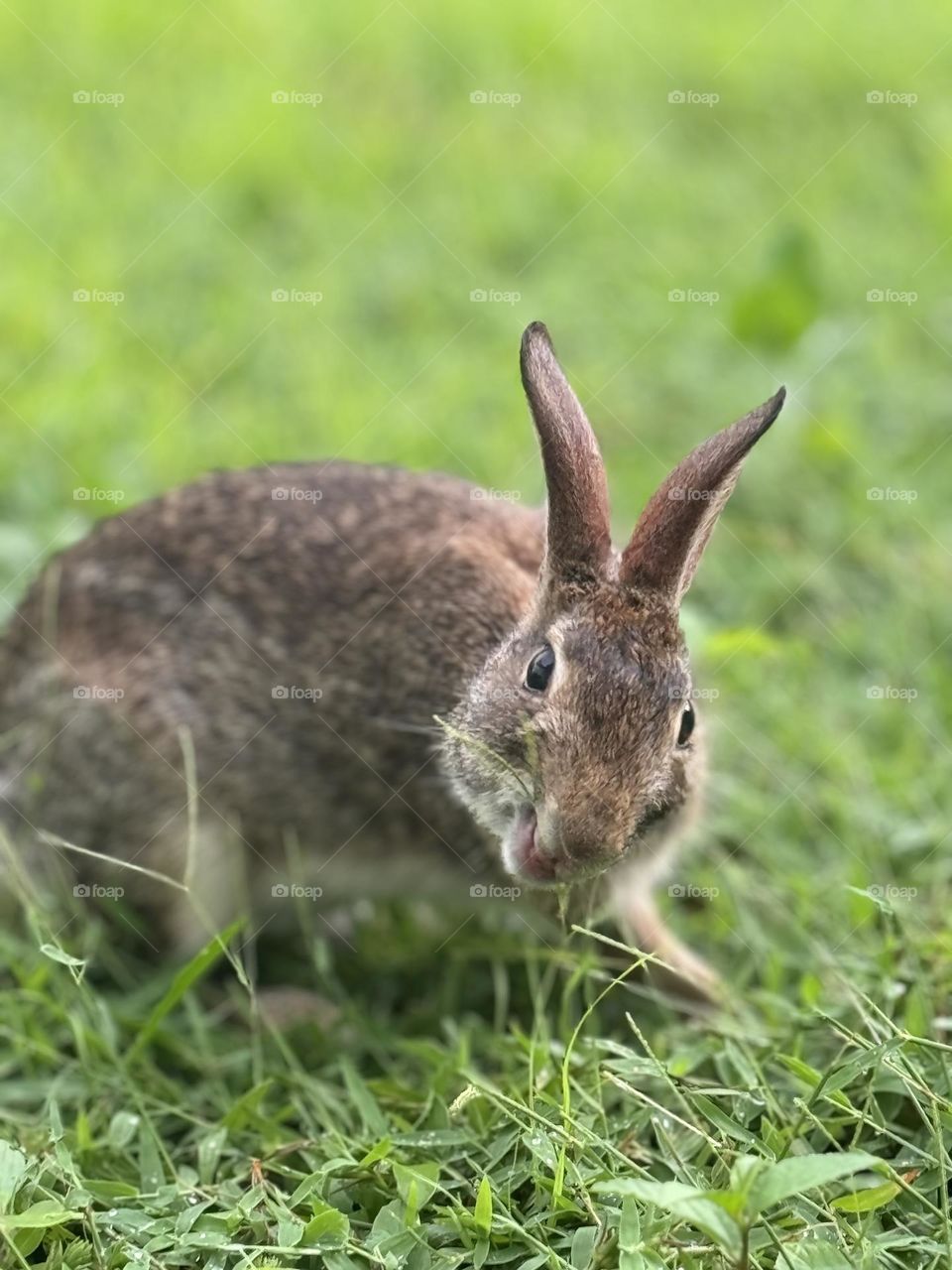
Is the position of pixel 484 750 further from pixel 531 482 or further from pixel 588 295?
pixel 588 295

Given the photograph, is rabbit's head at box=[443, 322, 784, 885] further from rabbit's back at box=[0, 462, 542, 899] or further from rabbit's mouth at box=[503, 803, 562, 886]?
rabbit's back at box=[0, 462, 542, 899]

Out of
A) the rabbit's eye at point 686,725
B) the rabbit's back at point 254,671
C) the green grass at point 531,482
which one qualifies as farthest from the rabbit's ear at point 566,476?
the green grass at point 531,482

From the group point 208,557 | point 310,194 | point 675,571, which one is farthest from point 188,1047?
point 310,194

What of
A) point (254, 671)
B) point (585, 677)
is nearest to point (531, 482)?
point (254, 671)

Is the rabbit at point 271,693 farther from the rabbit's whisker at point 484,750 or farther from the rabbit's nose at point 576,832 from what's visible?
the rabbit's nose at point 576,832

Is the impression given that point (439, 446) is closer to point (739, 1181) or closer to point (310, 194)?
point (310, 194)

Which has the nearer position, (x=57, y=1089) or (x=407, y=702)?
(x=57, y=1089)
